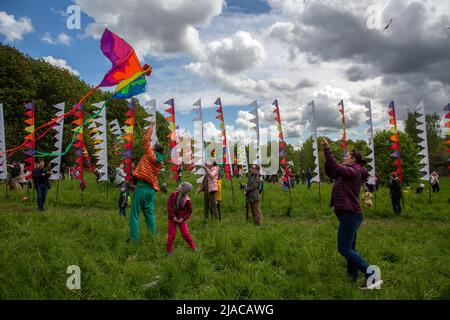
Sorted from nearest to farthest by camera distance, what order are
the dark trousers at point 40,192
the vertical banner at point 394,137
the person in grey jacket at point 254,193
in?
1. the person in grey jacket at point 254,193
2. the dark trousers at point 40,192
3. the vertical banner at point 394,137

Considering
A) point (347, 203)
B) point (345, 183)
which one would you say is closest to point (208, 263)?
point (347, 203)

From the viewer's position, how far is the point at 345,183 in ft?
14.3

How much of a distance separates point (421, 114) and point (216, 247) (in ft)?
39.0

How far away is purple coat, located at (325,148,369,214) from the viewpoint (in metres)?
4.20

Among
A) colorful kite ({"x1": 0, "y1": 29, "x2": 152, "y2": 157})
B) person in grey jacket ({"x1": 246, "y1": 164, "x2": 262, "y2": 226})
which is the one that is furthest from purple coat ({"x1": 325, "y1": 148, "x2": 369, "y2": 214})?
person in grey jacket ({"x1": 246, "y1": 164, "x2": 262, "y2": 226})

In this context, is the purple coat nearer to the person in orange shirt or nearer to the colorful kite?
the person in orange shirt

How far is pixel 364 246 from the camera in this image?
6.14 metres

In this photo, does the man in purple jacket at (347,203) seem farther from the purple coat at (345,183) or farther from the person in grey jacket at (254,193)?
the person in grey jacket at (254,193)

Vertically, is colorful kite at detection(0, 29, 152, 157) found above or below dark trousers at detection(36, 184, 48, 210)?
above

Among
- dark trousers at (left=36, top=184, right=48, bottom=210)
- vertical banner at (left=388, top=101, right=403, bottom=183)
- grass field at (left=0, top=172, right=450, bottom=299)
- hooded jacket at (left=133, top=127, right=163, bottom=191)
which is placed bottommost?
grass field at (left=0, top=172, right=450, bottom=299)

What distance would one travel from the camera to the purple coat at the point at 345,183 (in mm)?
4203

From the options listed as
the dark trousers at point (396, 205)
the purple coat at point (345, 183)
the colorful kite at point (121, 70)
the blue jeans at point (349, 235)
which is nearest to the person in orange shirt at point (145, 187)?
the colorful kite at point (121, 70)

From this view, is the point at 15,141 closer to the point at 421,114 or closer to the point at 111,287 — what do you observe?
the point at 111,287

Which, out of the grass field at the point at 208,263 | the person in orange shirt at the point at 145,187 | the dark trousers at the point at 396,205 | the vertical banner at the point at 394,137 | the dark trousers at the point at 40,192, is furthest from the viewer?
the vertical banner at the point at 394,137
